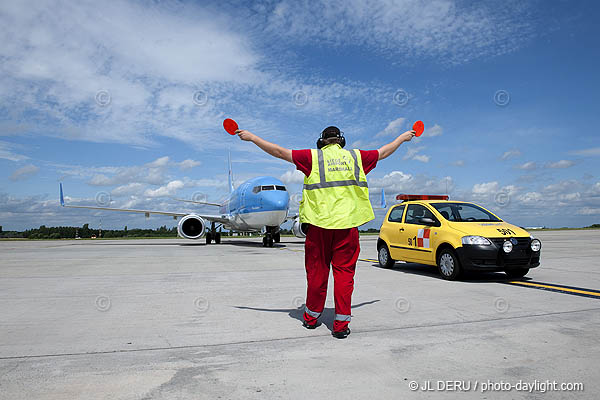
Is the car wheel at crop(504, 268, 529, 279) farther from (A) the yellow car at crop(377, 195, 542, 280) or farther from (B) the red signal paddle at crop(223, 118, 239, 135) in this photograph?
(B) the red signal paddle at crop(223, 118, 239, 135)

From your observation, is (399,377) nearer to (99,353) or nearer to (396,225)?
(99,353)

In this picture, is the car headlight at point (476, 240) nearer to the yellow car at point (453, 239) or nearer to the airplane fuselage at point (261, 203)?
the yellow car at point (453, 239)

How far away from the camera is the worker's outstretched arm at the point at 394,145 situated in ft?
15.5

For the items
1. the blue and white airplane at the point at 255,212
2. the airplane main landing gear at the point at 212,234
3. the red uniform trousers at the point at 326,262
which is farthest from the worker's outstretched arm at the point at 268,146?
the airplane main landing gear at the point at 212,234

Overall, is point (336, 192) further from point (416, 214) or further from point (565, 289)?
point (416, 214)

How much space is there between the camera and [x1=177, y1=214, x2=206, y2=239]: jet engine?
21.8 m

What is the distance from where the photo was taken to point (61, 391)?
8.63 feet

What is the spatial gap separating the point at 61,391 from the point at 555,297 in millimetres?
6106

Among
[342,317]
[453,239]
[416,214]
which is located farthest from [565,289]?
[342,317]

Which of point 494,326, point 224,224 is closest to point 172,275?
point 494,326

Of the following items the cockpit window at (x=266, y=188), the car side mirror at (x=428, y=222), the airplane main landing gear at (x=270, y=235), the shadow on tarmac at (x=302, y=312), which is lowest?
the shadow on tarmac at (x=302, y=312)

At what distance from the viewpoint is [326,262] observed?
447 centimetres

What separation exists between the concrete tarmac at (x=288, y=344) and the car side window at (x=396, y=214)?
114 inches

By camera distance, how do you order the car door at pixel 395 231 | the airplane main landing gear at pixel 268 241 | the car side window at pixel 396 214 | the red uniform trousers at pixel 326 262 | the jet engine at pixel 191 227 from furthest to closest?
the jet engine at pixel 191 227, the airplane main landing gear at pixel 268 241, the car side window at pixel 396 214, the car door at pixel 395 231, the red uniform trousers at pixel 326 262
